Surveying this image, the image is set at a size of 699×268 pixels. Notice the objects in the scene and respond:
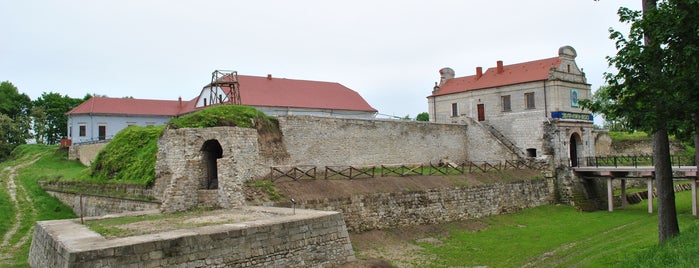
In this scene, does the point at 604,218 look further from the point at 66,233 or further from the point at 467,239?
the point at 66,233

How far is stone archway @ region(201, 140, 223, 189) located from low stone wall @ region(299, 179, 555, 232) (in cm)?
480

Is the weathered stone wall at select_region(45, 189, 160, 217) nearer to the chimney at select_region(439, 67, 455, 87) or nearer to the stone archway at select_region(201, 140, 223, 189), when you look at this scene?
the stone archway at select_region(201, 140, 223, 189)

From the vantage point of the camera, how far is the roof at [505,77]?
3317 centimetres

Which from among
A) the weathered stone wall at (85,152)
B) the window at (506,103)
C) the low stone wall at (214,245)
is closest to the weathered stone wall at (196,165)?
the low stone wall at (214,245)

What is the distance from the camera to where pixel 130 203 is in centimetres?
2122

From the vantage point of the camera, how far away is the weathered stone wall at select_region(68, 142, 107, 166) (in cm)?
3275

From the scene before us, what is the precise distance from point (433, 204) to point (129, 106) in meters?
31.6

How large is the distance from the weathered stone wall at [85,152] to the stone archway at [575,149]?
2983cm

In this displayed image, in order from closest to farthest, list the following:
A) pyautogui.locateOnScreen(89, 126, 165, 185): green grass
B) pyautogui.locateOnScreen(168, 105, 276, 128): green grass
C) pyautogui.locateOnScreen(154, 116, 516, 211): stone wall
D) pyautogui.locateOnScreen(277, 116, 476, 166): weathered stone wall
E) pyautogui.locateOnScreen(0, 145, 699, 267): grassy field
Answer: pyautogui.locateOnScreen(0, 145, 699, 267): grassy field → pyautogui.locateOnScreen(154, 116, 516, 211): stone wall → pyautogui.locateOnScreen(168, 105, 276, 128): green grass → pyautogui.locateOnScreen(89, 126, 165, 185): green grass → pyautogui.locateOnScreen(277, 116, 476, 166): weathered stone wall

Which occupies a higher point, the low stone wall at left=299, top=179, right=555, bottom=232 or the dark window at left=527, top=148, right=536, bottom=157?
the dark window at left=527, top=148, right=536, bottom=157

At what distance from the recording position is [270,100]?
38.2 meters

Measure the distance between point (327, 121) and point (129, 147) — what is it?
9.80 meters

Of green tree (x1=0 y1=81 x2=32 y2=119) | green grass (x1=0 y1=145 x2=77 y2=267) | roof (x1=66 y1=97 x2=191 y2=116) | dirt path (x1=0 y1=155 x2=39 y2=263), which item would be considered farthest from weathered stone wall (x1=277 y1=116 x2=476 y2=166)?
green tree (x1=0 y1=81 x2=32 y2=119)

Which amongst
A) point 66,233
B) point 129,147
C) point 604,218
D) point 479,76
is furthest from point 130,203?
point 479,76
